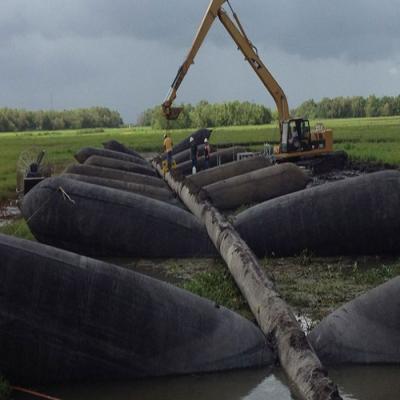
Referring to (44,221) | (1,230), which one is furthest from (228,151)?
(44,221)

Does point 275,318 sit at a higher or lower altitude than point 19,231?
higher

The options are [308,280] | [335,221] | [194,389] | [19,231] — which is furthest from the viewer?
[19,231]

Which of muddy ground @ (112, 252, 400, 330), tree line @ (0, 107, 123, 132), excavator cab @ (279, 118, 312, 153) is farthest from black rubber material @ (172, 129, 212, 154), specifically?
tree line @ (0, 107, 123, 132)

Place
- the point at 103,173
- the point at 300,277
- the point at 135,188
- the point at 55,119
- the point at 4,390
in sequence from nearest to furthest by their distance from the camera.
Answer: the point at 4,390
the point at 300,277
the point at 135,188
the point at 103,173
the point at 55,119

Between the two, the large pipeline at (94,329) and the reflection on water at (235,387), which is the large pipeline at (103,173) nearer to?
the large pipeline at (94,329)

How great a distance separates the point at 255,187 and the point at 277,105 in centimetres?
1041

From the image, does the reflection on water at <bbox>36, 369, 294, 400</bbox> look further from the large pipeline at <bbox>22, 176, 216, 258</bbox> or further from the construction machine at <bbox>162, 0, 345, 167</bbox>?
the construction machine at <bbox>162, 0, 345, 167</bbox>

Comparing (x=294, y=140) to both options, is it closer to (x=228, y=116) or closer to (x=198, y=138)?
(x=198, y=138)

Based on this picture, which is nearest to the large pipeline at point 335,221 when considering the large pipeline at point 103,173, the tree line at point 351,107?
the large pipeline at point 103,173

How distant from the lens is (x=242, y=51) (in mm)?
26344

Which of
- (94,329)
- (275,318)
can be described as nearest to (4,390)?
(94,329)

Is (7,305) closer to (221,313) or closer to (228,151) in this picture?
(221,313)

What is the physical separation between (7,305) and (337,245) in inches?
258

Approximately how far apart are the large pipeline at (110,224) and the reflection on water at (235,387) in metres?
5.31
